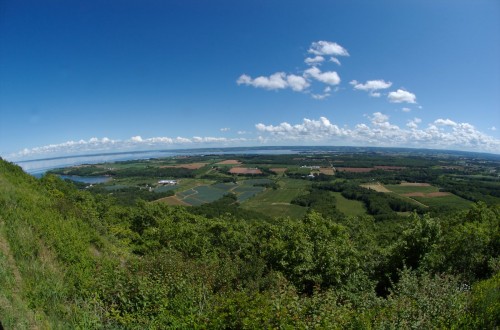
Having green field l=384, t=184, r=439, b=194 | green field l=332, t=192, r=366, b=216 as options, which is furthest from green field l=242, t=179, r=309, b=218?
green field l=384, t=184, r=439, b=194

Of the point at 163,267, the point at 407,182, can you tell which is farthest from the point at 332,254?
the point at 407,182

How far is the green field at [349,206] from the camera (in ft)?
253

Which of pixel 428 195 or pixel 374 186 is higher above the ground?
pixel 374 186

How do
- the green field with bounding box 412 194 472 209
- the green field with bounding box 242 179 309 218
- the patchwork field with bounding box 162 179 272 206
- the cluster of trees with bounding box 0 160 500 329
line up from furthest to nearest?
the patchwork field with bounding box 162 179 272 206 → the green field with bounding box 242 179 309 218 → the green field with bounding box 412 194 472 209 → the cluster of trees with bounding box 0 160 500 329

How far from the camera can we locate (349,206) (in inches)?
3329

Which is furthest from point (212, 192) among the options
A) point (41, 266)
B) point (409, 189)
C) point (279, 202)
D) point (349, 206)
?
point (41, 266)

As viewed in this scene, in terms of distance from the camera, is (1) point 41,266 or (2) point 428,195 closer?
(1) point 41,266

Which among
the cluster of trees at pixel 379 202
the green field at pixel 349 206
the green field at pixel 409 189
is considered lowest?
the green field at pixel 349 206

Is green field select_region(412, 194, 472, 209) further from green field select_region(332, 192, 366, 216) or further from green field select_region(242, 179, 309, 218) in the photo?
green field select_region(242, 179, 309, 218)

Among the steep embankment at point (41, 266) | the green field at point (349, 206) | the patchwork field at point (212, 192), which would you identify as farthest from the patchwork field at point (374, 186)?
the steep embankment at point (41, 266)

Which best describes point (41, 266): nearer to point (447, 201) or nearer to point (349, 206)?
point (349, 206)

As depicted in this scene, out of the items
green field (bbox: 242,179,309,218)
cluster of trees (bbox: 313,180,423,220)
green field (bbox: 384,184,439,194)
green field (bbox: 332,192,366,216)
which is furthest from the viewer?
green field (bbox: 384,184,439,194)

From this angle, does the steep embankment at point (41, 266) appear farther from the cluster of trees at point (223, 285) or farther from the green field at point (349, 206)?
the green field at point (349, 206)

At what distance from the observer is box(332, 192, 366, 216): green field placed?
77.0 meters
